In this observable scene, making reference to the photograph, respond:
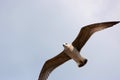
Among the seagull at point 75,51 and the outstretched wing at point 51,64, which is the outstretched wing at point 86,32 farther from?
the outstretched wing at point 51,64

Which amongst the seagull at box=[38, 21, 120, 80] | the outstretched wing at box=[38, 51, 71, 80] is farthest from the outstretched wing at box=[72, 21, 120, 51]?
the outstretched wing at box=[38, 51, 71, 80]

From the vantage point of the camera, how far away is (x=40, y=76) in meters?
28.6

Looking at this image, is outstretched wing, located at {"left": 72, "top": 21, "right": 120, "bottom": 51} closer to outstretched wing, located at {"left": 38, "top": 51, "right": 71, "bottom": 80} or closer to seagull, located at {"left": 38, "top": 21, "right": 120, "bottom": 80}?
seagull, located at {"left": 38, "top": 21, "right": 120, "bottom": 80}

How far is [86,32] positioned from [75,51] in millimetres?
1199

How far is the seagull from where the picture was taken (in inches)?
1046

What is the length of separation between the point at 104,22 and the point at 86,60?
7.76 ft

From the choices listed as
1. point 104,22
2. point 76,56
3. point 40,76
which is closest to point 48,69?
point 40,76

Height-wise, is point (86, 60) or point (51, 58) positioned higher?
point (51, 58)

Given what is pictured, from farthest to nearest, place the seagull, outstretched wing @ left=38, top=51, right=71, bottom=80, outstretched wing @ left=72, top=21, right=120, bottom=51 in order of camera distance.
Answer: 1. outstretched wing @ left=38, top=51, right=71, bottom=80
2. the seagull
3. outstretched wing @ left=72, top=21, right=120, bottom=51

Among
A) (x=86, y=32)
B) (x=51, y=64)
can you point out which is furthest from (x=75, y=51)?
(x=51, y=64)

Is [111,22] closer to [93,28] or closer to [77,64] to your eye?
[93,28]

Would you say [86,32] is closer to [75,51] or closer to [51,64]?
[75,51]

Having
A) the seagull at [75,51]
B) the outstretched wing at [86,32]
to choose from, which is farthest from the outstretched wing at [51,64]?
the outstretched wing at [86,32]

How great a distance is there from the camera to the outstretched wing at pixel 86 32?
26.2 m
